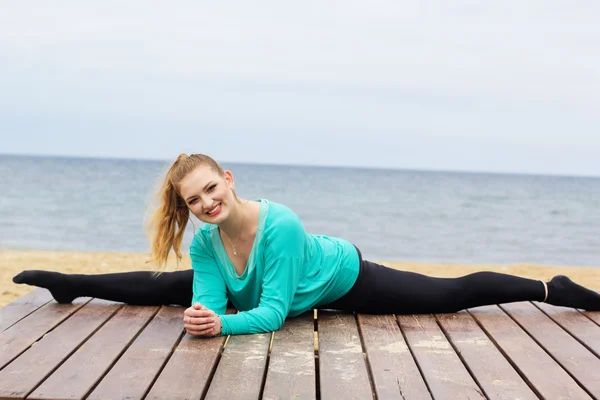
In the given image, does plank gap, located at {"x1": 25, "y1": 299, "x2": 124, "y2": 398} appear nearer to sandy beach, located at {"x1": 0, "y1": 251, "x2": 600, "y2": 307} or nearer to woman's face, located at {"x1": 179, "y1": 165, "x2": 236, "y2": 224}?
woman's face, located at {"x1": 179, "y1": 165, "x2": 236, "y2": 224}

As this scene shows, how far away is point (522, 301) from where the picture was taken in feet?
13.2

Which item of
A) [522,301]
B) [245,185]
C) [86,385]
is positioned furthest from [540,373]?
[245,185]

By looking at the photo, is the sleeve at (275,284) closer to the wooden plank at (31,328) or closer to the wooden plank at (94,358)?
the wooden plank at (94,358)

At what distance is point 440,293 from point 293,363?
126 centimetres

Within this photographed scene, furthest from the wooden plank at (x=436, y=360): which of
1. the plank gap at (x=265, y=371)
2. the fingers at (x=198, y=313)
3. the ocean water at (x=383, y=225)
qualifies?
the ocean water at (x=383, y=225)

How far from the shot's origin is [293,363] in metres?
2.83

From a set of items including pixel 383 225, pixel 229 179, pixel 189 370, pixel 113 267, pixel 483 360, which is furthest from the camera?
pixel 383 225

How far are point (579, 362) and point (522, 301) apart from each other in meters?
1.02

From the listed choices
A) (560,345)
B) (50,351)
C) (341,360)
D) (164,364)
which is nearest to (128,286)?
(50,351)

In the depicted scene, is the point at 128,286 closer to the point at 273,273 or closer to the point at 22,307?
the point at 22,307

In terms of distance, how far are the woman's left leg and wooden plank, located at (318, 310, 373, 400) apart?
0.55ft

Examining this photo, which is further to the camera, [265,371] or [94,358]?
[94,358]

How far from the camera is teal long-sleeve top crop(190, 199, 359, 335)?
3236 millimetres

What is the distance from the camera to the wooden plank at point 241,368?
2.49 m
